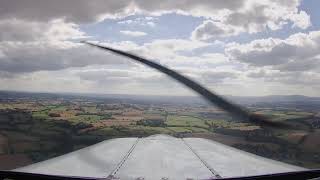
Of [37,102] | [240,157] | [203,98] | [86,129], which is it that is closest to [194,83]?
[203,98]

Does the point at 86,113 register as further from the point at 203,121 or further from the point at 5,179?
the point at 5,179

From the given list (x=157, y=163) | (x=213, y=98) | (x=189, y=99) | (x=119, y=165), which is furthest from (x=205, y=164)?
(x=189, y=99)

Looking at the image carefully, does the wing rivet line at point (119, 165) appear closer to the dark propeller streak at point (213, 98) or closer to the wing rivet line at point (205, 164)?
the wing rivet line at point (205, 164)

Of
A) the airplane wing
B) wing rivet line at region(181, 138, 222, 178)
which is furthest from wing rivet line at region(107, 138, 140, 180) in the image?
wing rivet line at region(181, 138, 222, 178)

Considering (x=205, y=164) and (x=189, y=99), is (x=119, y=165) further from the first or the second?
(x=189, y=99)

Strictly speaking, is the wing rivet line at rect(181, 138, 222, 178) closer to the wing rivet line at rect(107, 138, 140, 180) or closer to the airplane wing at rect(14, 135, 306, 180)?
the airplane wing at rect(14, 135, 306, 180)

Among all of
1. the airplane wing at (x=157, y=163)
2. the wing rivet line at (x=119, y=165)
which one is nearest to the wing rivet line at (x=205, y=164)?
the airplane wing at (x=157, y=163)

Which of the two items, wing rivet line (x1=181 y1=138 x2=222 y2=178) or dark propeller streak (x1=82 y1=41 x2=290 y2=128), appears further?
dark propeller streak (x1=82 y1=41 x2=290 y2=128)
